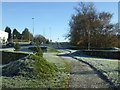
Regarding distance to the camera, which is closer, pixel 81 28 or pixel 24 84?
pixel 24 84

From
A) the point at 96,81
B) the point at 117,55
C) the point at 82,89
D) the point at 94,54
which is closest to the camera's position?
the point at 82,89

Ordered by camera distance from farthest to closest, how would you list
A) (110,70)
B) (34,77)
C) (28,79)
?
(110,70), (34,77), (28,79)

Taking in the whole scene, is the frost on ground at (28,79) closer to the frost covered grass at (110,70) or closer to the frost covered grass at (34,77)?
the frost covered grass at (34,77)

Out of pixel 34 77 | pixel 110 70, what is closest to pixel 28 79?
pixel 34 77

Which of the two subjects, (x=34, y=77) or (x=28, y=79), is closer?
(x=28, y=79)

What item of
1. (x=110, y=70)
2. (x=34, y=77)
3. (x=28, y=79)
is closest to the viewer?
(x=28, y=79)

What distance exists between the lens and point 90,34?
142 ft

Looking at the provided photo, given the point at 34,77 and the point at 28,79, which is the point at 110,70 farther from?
the point at 28,79

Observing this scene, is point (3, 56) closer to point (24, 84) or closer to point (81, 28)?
point (24, 84)

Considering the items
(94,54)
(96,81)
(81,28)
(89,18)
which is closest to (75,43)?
(81,28)

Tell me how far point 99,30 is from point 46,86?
3857 centimetres

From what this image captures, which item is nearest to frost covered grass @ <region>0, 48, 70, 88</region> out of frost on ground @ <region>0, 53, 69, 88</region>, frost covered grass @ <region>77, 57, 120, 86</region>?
frost on ground @ <region>0, 53, 69, 88</region>

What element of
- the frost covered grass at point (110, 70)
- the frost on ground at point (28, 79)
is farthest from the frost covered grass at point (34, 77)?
the frost covered grass at point (110, 70)

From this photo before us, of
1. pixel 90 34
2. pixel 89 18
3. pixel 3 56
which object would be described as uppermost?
pixel 89 18
